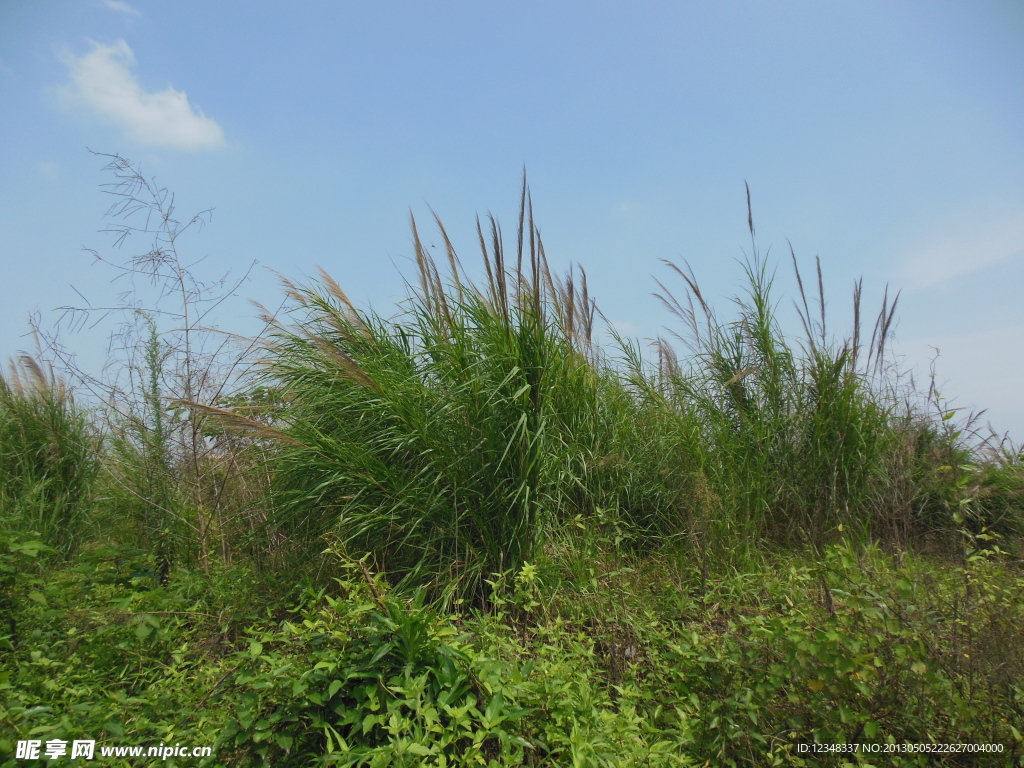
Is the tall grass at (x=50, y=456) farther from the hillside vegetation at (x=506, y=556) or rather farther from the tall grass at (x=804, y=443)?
the tall grass at (x=804, y=443)

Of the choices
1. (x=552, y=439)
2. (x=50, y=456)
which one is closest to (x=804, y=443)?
(x=552, y=439)

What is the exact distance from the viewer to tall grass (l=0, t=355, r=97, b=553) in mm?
4000

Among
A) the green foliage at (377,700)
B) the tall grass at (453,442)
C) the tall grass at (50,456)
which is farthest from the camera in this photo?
the tall grass at (50,456)

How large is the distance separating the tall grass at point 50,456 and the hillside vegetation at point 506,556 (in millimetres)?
23

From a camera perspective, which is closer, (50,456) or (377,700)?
(377,700)

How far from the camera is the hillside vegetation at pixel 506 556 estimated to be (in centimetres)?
190

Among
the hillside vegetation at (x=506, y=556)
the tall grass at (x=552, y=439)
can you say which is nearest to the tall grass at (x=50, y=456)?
the hillside vegetation at (x=506, y=556)

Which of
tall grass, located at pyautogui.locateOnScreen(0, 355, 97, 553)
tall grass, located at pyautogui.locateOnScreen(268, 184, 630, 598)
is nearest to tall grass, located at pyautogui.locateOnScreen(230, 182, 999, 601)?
tall grass, located at pyautogui.locateOnScreen(268, 184, 630, 598)

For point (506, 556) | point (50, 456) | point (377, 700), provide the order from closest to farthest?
1. point (377, 700)
2. point (506, 556)
3. point (50, 456)

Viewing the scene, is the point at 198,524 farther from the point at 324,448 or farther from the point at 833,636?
the point at 833,636

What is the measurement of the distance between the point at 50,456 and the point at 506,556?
11.5 feet

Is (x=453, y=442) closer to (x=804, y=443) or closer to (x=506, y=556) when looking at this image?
(x=506, y=556)

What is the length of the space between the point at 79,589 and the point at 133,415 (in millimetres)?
1205

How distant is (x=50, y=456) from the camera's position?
13.8 feet
